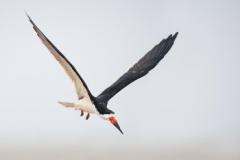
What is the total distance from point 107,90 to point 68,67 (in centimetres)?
301

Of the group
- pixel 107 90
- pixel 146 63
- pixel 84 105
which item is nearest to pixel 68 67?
pixel 84 105

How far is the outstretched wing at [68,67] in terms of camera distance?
76.1 feet

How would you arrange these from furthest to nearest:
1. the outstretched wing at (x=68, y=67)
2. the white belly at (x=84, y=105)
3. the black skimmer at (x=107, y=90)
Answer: the white belly at (x=84, y=105) → the black skimmer at (x=107, y=90) → the outstretched wing at (x=68, y=67)

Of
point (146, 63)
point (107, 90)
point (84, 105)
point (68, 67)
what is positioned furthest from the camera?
point (146, 63)

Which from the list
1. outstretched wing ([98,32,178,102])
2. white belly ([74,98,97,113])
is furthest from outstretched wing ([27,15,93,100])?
outstretched wing ([98,32,178,102])

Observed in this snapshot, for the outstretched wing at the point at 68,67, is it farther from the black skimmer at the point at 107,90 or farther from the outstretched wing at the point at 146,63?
the outstretched wing at the point at 146,63

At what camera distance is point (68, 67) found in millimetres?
23922

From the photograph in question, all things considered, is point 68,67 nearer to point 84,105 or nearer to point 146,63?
point 84,105

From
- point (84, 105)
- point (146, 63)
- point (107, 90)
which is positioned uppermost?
point (146, 63)

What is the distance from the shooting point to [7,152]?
1623 inches

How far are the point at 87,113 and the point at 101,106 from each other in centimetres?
47

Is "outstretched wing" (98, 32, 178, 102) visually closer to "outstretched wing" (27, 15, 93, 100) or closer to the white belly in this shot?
the white belly

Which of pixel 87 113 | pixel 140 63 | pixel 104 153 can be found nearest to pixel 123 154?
pixel 104 153

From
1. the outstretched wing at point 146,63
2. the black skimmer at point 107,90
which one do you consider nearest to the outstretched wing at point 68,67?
the black skimmer at point 107,90
